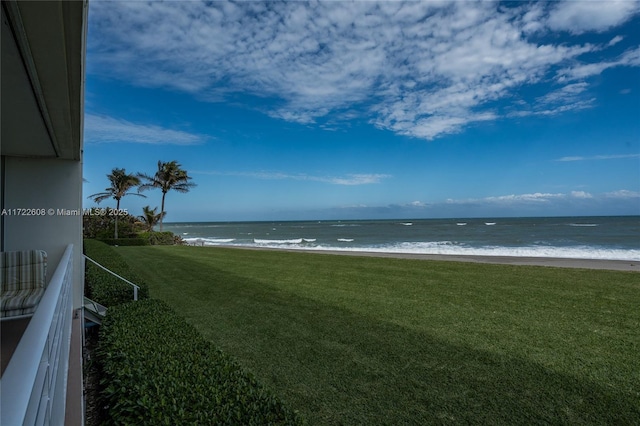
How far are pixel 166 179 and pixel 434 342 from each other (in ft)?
97.3

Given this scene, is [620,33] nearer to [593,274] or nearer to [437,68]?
[437,68]

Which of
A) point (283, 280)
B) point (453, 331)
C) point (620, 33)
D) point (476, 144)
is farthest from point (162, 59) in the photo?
point (476, 144)

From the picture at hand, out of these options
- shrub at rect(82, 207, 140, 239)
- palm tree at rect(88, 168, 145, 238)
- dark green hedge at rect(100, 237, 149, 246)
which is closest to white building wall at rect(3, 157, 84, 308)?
dark green hedge at rect(100, 237, 149, 246)

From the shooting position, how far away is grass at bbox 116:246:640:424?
10.5 ft

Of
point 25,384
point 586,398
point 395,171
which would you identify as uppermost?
point 395,171

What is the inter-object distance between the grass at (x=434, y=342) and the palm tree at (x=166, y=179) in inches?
914

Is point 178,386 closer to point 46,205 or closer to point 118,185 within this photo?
point 46,205

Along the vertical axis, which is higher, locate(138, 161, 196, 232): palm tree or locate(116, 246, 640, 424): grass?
locate(138, 161, 196, 232): palm tree

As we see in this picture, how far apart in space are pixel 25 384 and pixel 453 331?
17.7 feet

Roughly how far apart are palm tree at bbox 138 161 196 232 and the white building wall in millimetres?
27145

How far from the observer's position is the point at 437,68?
1310 centimetres

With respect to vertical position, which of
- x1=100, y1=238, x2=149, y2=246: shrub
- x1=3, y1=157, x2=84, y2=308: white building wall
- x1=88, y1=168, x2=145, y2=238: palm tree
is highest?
x1=88, y1=168, x2=145, y2=238: palm tree

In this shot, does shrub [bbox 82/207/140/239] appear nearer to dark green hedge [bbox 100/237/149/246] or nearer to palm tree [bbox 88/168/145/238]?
palm tree [bbox 88/168/145/238]

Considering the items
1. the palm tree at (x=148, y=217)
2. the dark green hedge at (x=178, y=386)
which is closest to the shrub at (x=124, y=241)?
the palm tree at (x=148, y=217)
